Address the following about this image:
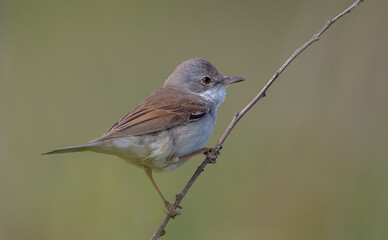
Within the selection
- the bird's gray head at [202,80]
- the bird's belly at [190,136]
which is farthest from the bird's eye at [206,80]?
the bird's belly at [190,136]

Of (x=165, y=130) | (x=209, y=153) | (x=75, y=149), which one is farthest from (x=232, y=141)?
(x=75, y=149)

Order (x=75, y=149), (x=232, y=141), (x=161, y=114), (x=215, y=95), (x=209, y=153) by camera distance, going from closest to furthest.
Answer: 1. (x=75, y=149)
2. (x=209, y=153)
3. (x=161, y=114)
4. (x=215, y=95)
5. (x=232, y=141)

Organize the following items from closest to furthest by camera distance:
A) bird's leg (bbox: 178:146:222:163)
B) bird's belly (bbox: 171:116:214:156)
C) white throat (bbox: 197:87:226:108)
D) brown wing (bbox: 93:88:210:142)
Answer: bird's leg (bbox: 178:146:222:163)
brown wing (bbox: 93:88:210:142)
bird's belly (bbox: 171:116:214:156)
white throat (bbox: 197:87:226:108)

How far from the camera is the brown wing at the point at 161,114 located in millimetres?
4180

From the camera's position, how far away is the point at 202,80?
205 inches

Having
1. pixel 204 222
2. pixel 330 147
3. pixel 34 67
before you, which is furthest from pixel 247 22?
pixel 204 222

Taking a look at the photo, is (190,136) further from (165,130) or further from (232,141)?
(232,141)

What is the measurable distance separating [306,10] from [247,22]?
2.77m

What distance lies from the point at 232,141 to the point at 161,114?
1.69m

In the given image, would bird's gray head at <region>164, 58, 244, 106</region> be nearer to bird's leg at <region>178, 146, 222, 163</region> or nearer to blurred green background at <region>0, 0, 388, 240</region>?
blurred green background at <region>0, 0, 388, 240</region>

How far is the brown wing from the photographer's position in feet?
13.7

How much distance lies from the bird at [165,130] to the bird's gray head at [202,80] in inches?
0.4

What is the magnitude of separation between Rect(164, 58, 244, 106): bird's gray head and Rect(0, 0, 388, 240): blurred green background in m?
0.64

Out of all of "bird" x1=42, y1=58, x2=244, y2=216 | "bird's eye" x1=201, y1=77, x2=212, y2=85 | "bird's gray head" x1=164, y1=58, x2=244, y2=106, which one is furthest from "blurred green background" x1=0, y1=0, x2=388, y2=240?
"bird's eye" x1=201, y1=77, x2=212, y2=85
